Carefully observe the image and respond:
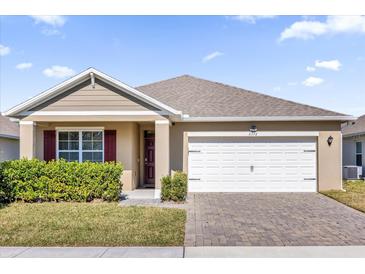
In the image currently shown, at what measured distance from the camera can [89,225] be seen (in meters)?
7.95

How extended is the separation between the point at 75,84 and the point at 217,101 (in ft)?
21.2

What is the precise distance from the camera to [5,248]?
6324 mm

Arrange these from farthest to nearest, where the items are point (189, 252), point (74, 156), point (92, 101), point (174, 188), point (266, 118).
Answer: point (266, 118)
point (74, 156)
point (92, 101)
point (174, 188)
point (189, 252)

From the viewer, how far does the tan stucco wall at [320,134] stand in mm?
14133

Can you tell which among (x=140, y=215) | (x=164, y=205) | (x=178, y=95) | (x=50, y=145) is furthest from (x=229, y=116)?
(x=50, y=145)

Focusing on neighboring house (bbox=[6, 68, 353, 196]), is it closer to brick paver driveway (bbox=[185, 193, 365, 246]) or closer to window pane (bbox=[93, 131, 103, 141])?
window pane (bbox=[93, 131, 103, 141])

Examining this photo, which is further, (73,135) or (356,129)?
(356,129)

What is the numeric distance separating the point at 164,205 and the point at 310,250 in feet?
18.2

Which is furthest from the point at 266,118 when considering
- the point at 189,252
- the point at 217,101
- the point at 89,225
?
the point at 189,252

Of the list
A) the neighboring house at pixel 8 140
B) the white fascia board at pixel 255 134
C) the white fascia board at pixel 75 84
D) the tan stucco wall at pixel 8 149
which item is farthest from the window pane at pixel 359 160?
the tan stucco wall at pixel 8 149

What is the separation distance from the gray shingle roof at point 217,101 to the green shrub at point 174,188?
356 cm

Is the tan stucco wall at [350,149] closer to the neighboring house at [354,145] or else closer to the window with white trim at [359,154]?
the neighboring house at [354,145]

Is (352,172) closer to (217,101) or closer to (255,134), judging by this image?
(255,134)

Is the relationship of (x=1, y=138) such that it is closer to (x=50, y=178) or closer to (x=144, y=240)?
(x=50, y=178)
